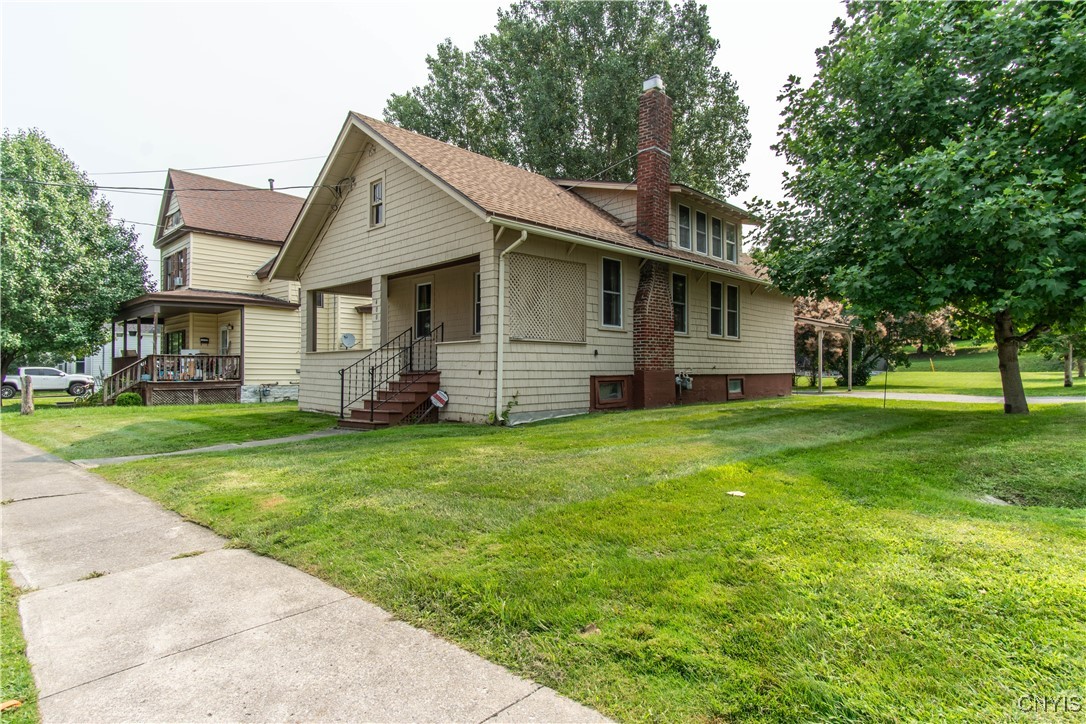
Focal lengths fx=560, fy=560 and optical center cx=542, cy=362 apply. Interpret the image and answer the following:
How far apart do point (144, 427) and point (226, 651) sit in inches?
444

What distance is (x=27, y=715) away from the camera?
217 centimetres

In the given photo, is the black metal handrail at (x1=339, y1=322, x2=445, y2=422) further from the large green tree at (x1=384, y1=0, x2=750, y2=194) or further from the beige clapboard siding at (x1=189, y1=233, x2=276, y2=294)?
the large green tree at (x1=384, y1=0, x2=750, y2=194)

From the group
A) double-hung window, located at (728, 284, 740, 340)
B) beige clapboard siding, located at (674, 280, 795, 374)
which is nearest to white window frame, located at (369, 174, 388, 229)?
beige clapboard siding, located at (674, 280, 795, 374)

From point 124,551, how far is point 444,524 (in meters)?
2.42

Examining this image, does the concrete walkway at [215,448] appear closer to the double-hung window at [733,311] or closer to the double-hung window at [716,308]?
the double-hung window at [716,308]

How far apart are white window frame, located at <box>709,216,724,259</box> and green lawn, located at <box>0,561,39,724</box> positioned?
15.4 m

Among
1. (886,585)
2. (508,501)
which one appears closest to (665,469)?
(508,501)

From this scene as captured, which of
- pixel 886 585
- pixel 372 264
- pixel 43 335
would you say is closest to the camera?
pixel 886 585

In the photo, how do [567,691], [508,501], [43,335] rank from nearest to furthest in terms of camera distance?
1. [567,691]
2. [508,501]
3. [43,335]

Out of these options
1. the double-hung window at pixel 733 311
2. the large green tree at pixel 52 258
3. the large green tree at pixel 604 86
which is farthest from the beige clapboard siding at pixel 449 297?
the large green tree at pixel 52 258

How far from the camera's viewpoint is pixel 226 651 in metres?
2.62

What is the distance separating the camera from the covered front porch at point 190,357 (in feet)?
58.6

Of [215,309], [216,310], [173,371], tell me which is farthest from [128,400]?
[216,310]

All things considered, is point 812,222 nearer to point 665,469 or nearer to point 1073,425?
point 1073,425
